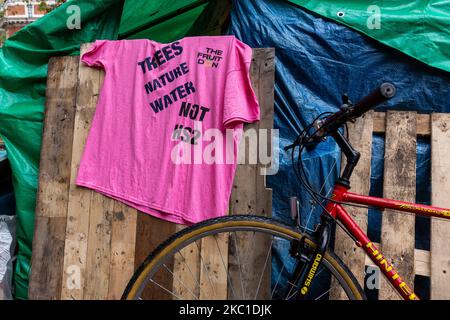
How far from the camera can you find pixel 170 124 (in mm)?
2236

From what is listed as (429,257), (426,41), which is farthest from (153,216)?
(426,41)

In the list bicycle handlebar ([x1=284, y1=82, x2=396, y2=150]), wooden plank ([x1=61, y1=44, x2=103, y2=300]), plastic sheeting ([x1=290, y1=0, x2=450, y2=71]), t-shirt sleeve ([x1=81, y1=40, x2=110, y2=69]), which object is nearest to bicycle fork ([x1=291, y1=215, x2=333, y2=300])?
bicycle handlebar ([x1=284, y1=82, x2=396, y2=150])

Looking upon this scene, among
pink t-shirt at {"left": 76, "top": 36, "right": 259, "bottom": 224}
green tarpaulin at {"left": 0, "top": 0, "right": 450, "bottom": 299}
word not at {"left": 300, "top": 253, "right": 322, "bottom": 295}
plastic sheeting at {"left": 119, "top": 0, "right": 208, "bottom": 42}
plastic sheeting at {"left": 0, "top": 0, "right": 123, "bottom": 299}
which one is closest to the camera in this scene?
word not at {"left": 300, "top": 253, "right": 322, "bottom": 295}

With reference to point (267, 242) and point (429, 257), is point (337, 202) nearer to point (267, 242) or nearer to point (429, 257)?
point (267, 242)

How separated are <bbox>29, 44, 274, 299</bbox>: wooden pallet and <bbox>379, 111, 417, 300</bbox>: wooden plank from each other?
737mm

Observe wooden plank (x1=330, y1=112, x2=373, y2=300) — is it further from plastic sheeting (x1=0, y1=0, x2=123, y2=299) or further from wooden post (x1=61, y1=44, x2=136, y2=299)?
plastic sheeting (x1=0, y1=0, x2=123, y2=299)

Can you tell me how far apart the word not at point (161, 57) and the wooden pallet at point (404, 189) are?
1.25 meters

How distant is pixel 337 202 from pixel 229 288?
984 millimetres

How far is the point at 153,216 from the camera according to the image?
2.22 metres

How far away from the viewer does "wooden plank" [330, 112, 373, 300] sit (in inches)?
83.9

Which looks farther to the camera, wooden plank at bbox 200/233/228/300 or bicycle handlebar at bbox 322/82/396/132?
wooden plank at bbox 200/233/228/300

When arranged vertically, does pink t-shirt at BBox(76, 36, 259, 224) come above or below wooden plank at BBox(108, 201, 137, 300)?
above

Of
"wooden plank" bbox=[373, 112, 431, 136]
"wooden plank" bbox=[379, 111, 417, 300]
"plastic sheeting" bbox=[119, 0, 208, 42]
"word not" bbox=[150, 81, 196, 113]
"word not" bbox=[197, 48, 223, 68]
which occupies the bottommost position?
"wooden plank" bbox=[379, 111, 417, 300]

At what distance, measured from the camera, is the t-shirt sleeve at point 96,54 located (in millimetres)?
2359
